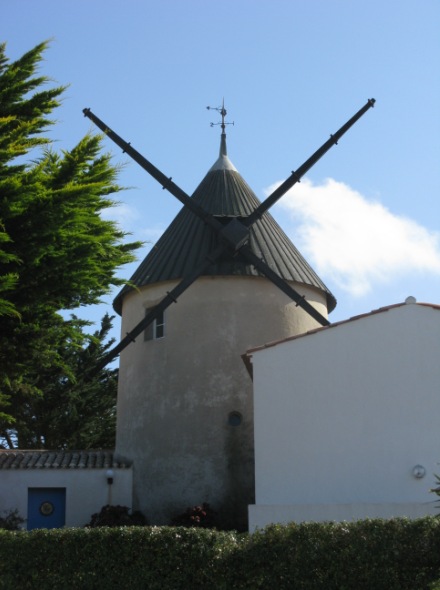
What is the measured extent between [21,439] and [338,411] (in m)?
16.9

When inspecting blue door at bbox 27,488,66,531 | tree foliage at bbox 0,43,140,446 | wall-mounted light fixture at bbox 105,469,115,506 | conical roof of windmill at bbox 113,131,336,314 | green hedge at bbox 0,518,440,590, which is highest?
conical roof of windmill at bbox 113,131,336,314

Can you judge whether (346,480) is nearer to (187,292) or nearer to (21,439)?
(187,292)

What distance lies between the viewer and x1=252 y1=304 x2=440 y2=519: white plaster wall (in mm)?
15570

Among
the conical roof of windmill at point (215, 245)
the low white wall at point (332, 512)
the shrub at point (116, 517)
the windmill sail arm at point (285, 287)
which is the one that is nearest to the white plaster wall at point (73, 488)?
the shrub at point (116, 517)

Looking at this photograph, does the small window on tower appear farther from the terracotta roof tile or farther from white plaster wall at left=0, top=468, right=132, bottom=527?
white plaster wall at left=0, top=468, right=132, bottom=527

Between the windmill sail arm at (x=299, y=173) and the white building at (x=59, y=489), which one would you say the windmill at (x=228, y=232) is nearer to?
the windmill sail arm at (x=299, y=173)

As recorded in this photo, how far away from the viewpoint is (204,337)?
75.8ft

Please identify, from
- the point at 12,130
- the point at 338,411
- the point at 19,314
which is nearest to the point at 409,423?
the point at 338,411

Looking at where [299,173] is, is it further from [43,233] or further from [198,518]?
[43,233]

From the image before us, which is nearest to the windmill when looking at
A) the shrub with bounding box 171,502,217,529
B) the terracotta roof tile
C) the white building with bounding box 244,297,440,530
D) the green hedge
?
the terracotta roof tile

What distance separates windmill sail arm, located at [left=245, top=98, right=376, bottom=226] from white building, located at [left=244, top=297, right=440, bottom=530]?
817 cm

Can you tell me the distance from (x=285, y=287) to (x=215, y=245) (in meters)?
2.30

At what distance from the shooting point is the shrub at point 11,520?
70.3 feet

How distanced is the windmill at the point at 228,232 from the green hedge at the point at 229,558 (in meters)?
10.4
